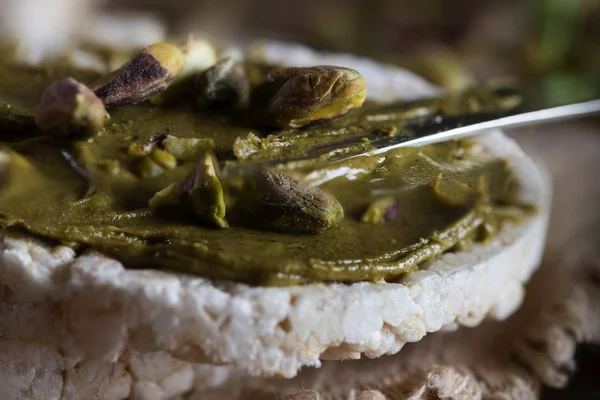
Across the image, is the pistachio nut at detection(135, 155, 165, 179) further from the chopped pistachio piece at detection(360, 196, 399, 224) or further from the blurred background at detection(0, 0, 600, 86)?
the blurred background at detection(0, 0, 600, 86)

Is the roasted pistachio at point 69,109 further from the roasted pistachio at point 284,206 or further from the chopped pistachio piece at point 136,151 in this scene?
the roasted pistachio at point 284,206

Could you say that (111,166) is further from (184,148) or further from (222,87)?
(222,87)

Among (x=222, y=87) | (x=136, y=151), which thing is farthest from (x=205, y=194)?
(x=222, y=87)

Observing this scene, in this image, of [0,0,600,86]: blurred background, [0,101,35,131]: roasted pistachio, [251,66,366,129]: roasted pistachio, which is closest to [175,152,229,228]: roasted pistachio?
[251,66,366,129]: roasted pistachio

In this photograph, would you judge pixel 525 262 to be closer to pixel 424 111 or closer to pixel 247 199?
pixel 424 111

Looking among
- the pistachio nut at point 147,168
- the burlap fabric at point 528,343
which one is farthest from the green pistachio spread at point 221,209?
the burlap fabric at point 528,343
